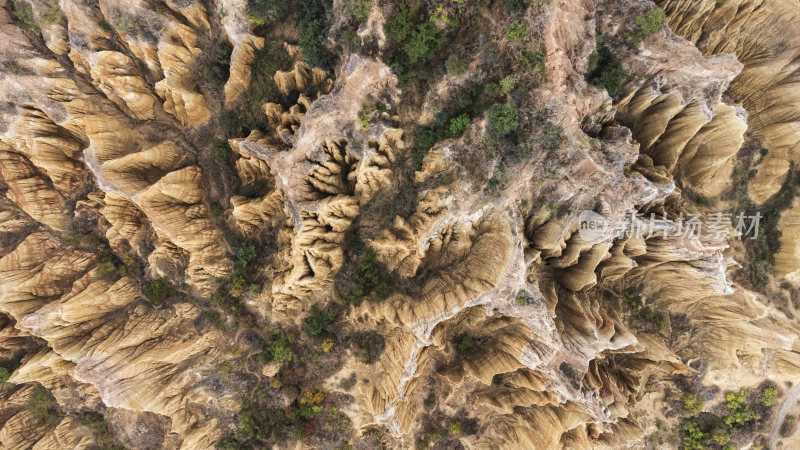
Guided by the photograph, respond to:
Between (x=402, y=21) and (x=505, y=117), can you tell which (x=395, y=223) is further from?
(x=402, y=21)

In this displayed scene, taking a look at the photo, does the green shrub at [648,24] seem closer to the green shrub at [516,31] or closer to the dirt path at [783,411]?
the green shrub at [516,31]

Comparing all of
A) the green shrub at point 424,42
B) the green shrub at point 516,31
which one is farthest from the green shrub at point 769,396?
the green shrub at point 424,42

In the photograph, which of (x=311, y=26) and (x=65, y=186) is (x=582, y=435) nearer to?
(x=311, y=26)

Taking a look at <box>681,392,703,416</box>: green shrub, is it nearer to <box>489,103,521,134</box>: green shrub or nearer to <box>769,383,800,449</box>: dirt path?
<box>769,383,800,449</box>: dirt path

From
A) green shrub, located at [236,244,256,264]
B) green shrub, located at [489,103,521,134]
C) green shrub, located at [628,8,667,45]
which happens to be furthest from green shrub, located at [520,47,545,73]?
green shrub, located at [236,244,256,264]

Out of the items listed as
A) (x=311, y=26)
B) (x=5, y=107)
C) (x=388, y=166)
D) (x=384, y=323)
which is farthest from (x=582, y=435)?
(x=5, y=107)

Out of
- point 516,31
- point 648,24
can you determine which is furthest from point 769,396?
point 516,31
